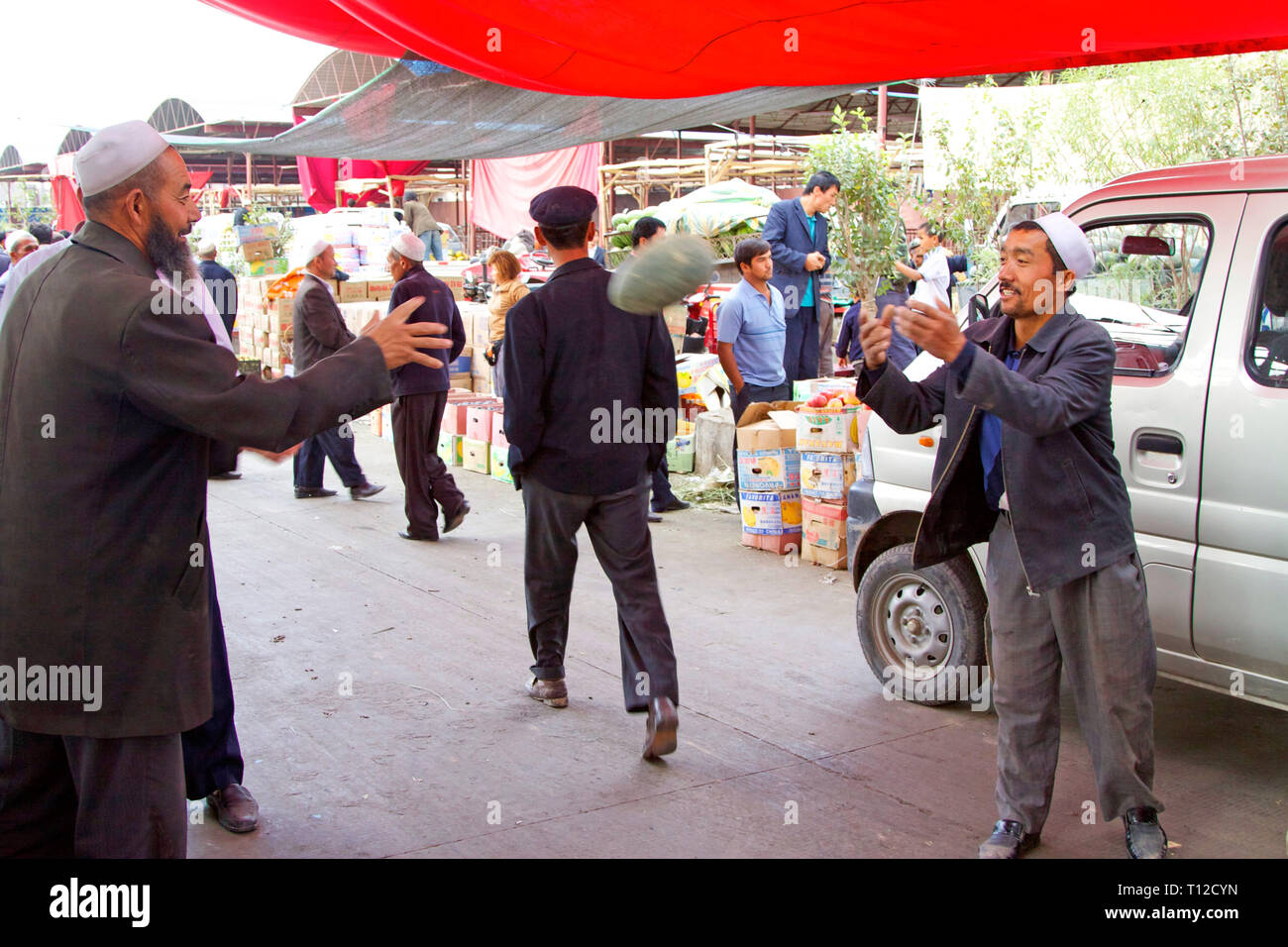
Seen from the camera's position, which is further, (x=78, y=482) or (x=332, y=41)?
(x=332, y=41)

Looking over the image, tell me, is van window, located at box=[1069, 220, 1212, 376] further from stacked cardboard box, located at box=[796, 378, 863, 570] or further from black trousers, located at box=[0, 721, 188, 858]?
black trousers, located at box=[0, 721, 188, 858]

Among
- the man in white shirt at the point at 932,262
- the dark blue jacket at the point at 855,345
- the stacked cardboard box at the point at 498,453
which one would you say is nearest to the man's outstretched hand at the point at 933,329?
the dark blue jacket at the point at 855,345

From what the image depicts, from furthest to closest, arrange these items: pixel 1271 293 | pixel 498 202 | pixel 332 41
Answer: pixel 498 202 < pixel 332 41 < pixel 1271 293

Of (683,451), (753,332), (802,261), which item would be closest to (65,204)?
(683,451)

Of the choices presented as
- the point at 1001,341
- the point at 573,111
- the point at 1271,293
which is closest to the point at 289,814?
the point at 1001,341

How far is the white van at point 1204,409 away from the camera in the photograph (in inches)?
155

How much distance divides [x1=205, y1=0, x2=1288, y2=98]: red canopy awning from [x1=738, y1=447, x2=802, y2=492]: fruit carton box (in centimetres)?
245

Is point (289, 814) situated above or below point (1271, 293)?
below

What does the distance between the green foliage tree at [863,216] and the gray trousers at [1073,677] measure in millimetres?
4282

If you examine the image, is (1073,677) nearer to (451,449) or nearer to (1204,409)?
(1204,409)

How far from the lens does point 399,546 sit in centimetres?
826

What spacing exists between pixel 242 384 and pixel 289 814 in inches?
82.1
